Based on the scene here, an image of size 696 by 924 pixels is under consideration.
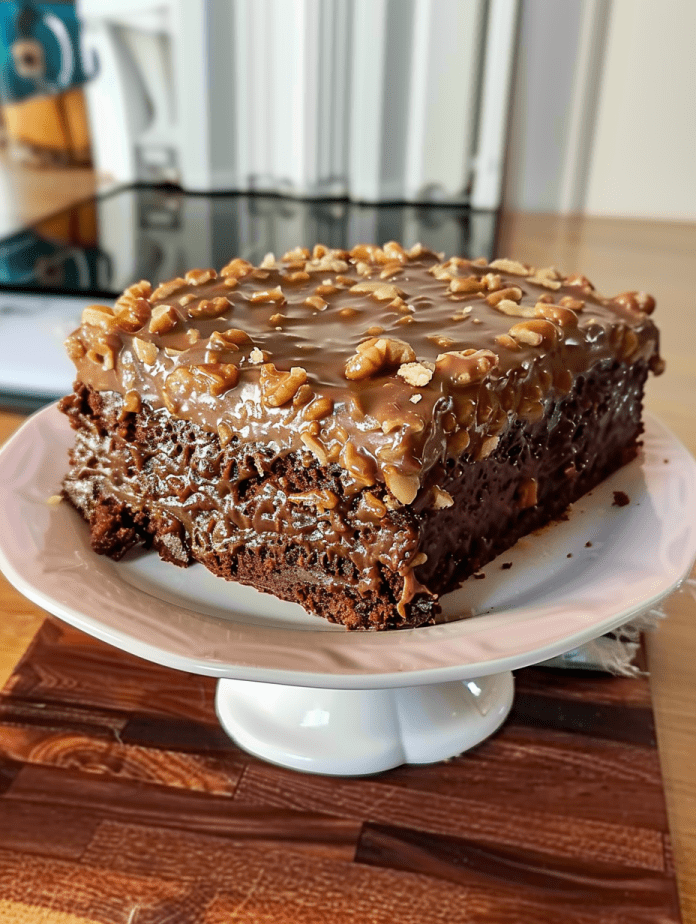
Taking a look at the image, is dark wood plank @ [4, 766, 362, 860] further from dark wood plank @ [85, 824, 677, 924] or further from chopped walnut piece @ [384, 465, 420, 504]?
chopped walnut piece @ [384, 465, 420, 504]

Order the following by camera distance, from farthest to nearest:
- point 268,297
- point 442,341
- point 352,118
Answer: point 352,118 < point 268,297 < point 442,341

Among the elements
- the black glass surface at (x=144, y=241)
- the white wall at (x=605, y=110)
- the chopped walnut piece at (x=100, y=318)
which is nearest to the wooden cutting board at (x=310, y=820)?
the chopped walnut piece at (x=100, y=318)

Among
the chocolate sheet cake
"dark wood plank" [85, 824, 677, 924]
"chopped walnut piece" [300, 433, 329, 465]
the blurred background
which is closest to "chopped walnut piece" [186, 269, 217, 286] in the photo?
the chocolate sheet cake

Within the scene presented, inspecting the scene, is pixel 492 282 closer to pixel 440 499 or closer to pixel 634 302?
pixel 634 302

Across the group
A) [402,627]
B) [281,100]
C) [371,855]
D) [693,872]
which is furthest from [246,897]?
[281,100]

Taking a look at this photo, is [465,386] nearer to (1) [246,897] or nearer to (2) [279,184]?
(1) [246,897]

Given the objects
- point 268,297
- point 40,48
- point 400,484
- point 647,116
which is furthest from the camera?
point 40,48

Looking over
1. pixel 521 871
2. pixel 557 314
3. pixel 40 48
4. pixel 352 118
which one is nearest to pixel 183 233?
pixel 352 118

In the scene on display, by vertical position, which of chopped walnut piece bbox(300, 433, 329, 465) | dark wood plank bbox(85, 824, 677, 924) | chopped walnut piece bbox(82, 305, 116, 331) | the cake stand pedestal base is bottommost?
dark wood plank bbox(85, 824, 677, 924)

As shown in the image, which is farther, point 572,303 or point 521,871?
point 572,303
